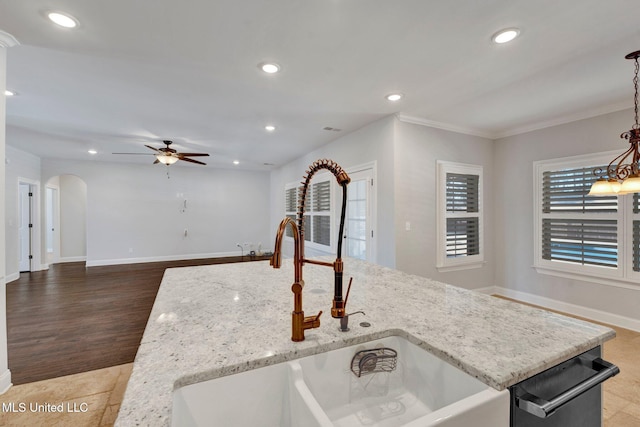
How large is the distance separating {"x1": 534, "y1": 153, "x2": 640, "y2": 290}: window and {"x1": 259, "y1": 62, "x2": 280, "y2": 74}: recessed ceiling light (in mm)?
3727

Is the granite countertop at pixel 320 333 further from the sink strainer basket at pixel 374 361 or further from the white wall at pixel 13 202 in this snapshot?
the white wall at pixel 13 202

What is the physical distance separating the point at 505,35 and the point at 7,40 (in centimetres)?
344

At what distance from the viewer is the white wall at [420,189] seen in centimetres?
369

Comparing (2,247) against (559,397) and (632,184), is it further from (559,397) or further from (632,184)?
(632,184)

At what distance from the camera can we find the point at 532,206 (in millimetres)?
4105

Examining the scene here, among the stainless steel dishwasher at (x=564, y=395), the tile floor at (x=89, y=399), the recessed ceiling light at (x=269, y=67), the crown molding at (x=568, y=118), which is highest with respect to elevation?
the recessed ceiling light at (x=269, y=67)

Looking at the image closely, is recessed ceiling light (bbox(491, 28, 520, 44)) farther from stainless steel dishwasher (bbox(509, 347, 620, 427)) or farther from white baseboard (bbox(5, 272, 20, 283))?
white baseboard (bbox(5, 272, 20, 283))

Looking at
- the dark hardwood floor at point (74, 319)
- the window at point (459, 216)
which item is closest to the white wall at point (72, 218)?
the dark hardwood floor at point (74, 319)

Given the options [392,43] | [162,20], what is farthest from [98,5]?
[392,43]

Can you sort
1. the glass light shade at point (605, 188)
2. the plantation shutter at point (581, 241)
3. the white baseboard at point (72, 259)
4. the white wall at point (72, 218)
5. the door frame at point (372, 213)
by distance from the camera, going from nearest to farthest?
the glass light shade at point (605, 188) < the plantation shutter at point (581, 241) < the door frame at point (372, 213) < the white baseboard at point (72, 259) < the white wall at point (72, 218)

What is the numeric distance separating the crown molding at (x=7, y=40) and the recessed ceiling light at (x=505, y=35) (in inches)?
131

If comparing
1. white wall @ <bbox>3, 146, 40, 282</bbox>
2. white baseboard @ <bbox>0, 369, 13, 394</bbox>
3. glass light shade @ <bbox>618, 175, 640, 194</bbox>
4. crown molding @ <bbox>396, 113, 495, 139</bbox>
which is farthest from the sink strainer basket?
white wall @ <bbox>3, 146, 40, 282</bbox>

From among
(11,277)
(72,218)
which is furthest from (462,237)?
(72,218)

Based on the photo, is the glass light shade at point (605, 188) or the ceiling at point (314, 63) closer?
the ceiling at point (314, 63)
